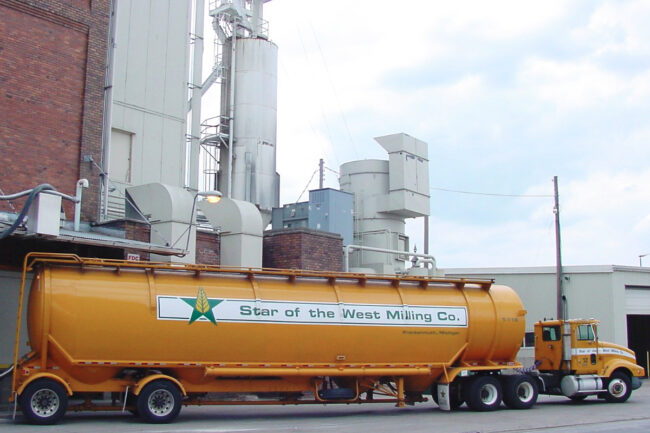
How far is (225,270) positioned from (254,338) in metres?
1.61

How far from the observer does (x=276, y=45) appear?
34.5 meters

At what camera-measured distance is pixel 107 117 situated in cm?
2203

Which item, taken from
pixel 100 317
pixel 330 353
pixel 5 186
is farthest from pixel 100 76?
pixel 330 353

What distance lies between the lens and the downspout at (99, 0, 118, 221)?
21.2 m

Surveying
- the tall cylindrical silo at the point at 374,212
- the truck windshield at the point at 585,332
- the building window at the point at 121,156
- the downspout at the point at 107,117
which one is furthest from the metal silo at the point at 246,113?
the truck windshield at the point at 585,332

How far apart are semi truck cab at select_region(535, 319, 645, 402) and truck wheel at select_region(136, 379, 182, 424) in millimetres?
10388

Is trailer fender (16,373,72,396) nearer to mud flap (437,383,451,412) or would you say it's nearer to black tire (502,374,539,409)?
mud flap (437,383,451,412)

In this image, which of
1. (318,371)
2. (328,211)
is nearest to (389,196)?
(328,211)

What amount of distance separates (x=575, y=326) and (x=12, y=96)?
1609cm

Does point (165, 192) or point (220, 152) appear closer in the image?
point (165, 192)

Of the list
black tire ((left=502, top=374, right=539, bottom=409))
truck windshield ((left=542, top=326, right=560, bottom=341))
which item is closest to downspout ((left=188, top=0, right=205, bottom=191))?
truck windshield ((left=542, top=326, right=560, bottom=341))

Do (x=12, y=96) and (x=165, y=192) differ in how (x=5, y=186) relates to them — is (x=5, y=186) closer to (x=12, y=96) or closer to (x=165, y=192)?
(x=12, y=96)

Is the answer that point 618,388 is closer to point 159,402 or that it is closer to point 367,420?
point 367,420

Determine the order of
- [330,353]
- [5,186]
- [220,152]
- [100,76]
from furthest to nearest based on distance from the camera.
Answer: [220,152], [100,76], [5,186], [330,353]
